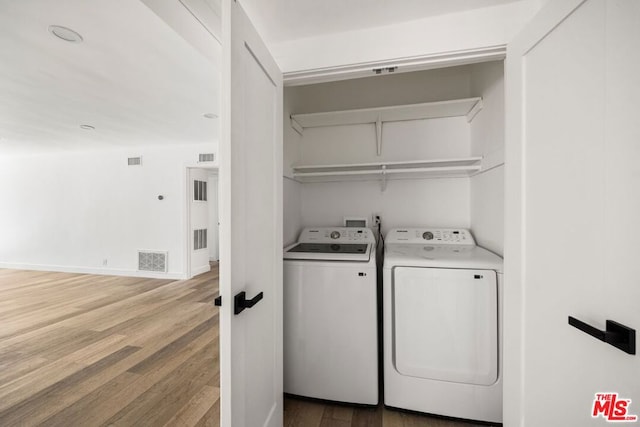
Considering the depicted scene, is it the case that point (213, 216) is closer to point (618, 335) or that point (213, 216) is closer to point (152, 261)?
point (152, 261)

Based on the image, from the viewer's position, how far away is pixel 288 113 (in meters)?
2.10

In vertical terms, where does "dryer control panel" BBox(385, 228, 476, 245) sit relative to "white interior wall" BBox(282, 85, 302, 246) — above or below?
below

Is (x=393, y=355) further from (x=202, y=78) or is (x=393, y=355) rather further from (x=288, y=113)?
(x=202, y=78)

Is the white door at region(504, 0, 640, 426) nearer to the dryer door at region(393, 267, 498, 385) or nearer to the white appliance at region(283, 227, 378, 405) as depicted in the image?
the dryer door at region(393, 267, 498, 385)

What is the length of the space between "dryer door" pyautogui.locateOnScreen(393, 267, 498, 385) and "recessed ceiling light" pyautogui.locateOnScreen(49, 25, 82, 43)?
2471mm

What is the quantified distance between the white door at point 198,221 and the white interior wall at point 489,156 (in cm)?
429

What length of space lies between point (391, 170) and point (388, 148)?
1.41 feet

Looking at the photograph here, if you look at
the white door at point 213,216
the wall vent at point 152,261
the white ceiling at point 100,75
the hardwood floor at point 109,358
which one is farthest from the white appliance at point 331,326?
the white door at point 213,216

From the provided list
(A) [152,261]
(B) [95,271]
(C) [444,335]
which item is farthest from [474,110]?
(B) [95,271]

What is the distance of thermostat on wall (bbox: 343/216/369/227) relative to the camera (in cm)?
233

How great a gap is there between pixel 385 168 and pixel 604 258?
1.39 metres

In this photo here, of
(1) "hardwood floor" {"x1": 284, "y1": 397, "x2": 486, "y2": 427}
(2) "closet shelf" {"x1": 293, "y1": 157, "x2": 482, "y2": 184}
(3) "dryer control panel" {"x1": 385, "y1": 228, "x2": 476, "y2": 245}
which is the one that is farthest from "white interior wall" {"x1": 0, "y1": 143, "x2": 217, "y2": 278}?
(1) "hardwood floor" {"x1": 284, "y1": 397, "x2": 486, "y2": 427}

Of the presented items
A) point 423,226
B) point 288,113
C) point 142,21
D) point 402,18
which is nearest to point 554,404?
point 423,226

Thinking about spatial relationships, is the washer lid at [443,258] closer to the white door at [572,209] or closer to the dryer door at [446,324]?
the dryer door at [446,324]
